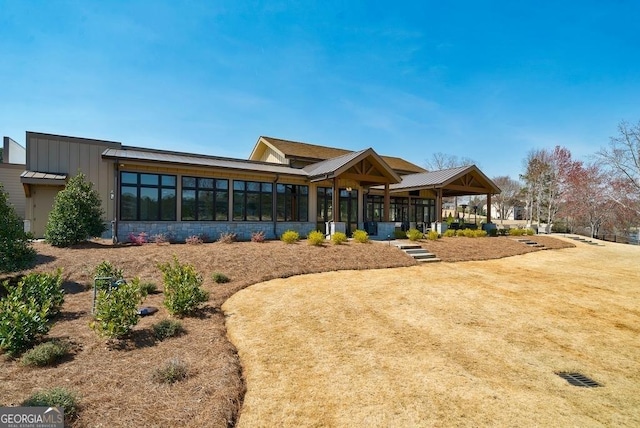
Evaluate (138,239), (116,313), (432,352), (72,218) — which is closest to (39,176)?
(72,218)

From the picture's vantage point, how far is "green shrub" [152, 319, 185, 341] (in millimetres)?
5266

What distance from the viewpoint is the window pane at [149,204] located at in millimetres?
13898

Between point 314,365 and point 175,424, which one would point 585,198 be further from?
point 175,424

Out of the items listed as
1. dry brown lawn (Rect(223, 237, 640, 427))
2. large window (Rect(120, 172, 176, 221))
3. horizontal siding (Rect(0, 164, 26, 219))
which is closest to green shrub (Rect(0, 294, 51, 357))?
dry brown lawn (Rect(223, 237, 640, 427))

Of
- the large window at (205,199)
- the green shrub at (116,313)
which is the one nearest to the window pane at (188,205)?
the large window at (205,199)

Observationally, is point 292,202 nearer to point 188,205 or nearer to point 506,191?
point 188,205

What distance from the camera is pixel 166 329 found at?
17.6 ft

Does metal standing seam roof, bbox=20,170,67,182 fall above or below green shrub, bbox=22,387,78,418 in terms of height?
above

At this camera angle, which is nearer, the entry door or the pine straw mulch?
the pine straw mulch

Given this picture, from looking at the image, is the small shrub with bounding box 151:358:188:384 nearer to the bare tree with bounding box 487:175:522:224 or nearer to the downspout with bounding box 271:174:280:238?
the downspout with bounding box 271:174:280:238

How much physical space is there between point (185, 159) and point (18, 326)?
1217 cm

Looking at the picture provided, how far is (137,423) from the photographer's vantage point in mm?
3033

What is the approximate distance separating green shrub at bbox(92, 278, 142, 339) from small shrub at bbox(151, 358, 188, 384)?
146cm

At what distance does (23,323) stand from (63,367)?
3.81 feet
